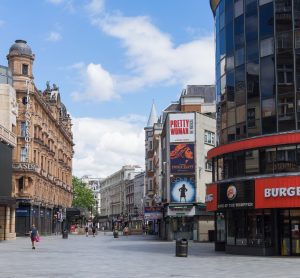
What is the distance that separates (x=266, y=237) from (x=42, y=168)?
53.4 m

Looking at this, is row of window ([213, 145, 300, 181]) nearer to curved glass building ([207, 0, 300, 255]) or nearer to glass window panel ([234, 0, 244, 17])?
curved glass building ([207, 0, 300, 255])

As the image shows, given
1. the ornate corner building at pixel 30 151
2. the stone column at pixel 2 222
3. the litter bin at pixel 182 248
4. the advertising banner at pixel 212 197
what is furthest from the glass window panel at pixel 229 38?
the ornate corner building at pixel 30 151

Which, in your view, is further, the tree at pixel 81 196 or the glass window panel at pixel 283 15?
the tree at pixel 81 196

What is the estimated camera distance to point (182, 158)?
64.7 meters

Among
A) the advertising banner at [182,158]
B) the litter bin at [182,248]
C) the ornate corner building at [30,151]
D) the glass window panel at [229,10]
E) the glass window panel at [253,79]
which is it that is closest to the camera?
the litter bin at [182,248]

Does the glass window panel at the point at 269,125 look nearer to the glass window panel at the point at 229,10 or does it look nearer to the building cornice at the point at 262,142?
the building cornice at the point at 262,142

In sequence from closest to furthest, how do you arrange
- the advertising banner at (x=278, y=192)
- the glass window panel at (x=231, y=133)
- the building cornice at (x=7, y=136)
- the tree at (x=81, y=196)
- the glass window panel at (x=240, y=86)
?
the advertising banner at (x=278, y=192) < the glass window panel at (x=240, y=86) < the glass window panel at (x=231, y=133) < the building cornice at (x=7, y=136) < the tree at (x=81, y=196)

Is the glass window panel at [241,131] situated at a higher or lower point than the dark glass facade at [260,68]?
lower

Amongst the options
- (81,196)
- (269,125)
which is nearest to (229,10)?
(269,125)

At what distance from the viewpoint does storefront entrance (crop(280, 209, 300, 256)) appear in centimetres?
3403

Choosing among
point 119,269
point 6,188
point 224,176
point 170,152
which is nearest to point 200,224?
point 170,152

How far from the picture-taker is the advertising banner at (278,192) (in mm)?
33031

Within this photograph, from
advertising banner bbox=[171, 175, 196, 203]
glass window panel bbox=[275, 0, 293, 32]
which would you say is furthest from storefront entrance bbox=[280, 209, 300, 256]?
advertising banner bbox=[171, 175, 196, 203]

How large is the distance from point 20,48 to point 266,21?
4606 cm
